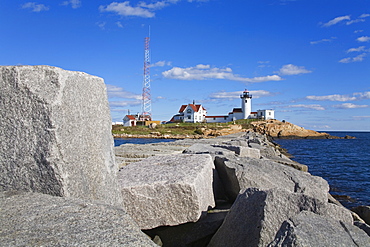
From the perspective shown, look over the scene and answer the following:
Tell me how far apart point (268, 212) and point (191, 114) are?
73.0 meters

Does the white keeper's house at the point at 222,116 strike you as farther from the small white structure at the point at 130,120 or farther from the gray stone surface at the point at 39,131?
the gray stone surface at the point at 39,131

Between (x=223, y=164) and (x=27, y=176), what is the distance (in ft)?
11.2

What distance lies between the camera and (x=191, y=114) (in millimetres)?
76000

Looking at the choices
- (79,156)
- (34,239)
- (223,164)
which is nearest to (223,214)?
(223,164)

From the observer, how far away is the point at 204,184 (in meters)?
4.47

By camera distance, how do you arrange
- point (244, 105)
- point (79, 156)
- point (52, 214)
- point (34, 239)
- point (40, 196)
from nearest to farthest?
1. point (34, 239)
2. point (52, 214)
3. point (40, 196)
4. point (79, 156)
5. point (244, 105)

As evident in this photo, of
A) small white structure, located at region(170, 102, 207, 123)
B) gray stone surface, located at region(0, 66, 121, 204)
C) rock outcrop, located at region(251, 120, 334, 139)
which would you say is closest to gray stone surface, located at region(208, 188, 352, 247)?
gray stone surface, located at region(0, 66, 121, 204)

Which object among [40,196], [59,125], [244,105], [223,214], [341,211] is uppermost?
[244,105]

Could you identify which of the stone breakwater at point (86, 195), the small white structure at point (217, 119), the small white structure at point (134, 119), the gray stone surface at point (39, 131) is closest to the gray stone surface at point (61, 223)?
the stone breakwater at point (86, 195)

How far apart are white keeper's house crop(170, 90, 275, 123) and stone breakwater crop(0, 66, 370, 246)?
71729 millimetres

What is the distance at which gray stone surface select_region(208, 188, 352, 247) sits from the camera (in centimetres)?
304

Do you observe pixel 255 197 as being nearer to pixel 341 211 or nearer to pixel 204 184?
pixel 341 211

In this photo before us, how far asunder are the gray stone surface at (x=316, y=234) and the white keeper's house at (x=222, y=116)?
239ft

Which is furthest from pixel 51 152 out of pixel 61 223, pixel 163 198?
pixel 163 198
